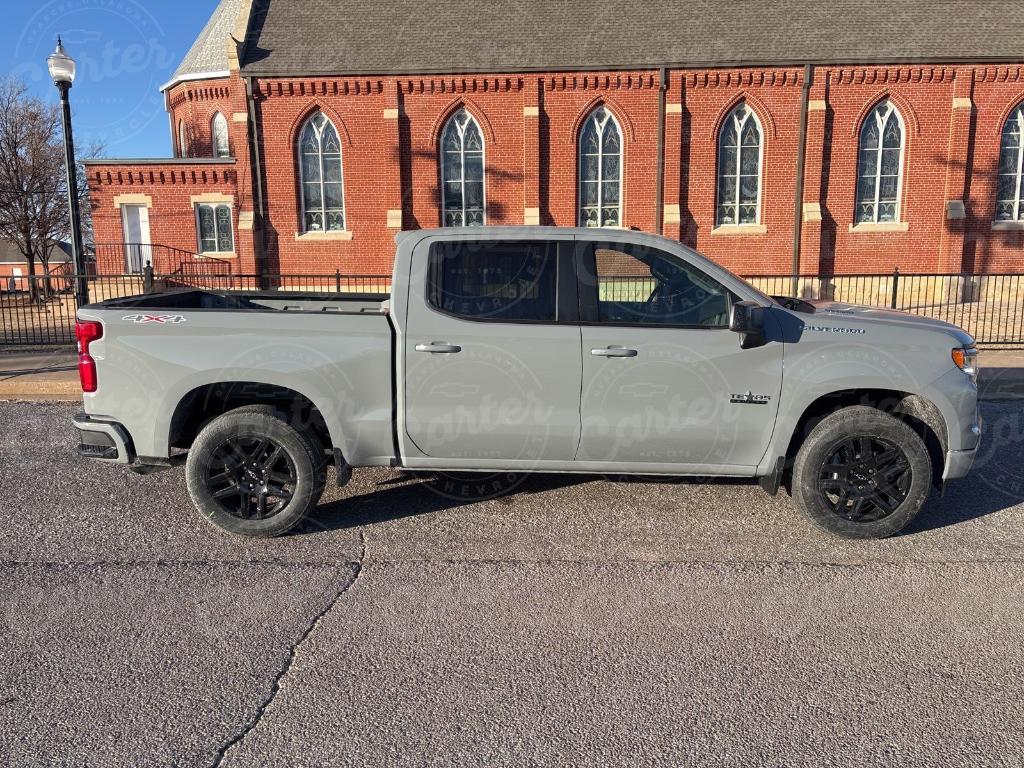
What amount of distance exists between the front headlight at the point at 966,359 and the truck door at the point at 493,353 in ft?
7.83

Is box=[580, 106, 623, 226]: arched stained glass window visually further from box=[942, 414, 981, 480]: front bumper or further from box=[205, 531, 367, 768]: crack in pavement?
box=[205, 531, 367, 768]: crack in pavement

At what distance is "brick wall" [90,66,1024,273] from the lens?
20.1 metres

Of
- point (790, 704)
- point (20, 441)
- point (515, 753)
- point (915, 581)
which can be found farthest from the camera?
point (20, 441)

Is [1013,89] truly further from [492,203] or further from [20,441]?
[20,441]

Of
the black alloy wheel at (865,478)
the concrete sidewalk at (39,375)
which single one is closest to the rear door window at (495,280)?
the black alloy wheel at (865,478)

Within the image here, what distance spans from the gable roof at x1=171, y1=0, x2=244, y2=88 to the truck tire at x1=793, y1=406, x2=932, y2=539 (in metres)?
27.6

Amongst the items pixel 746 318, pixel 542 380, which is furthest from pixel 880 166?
pixel 542 380

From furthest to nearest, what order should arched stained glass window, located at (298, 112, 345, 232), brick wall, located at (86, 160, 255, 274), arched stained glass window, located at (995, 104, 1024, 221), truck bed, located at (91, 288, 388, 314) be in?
1. brick wall, located at (86, 160, 255, 274)
2. arched stained glass window, located at (298, 112, 345, 232)
3. arched stained glass window, located at (995, 104, 1024, 221)
4. truck bed, located at (91, 288, 388, 314)

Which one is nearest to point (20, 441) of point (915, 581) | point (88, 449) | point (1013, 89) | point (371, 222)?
point (88, 449)

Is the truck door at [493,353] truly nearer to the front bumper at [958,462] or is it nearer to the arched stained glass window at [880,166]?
the front bumper at [958,462]

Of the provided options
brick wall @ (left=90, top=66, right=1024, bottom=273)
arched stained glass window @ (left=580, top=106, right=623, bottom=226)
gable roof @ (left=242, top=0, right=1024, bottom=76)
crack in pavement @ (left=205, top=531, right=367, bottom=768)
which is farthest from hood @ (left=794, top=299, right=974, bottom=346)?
gable roof @ (left=242, top=0, right=1024, bottom=76)

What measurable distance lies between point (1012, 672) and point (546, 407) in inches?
104

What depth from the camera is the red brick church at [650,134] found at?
65.8ft

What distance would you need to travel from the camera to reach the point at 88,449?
4719 millimetres
